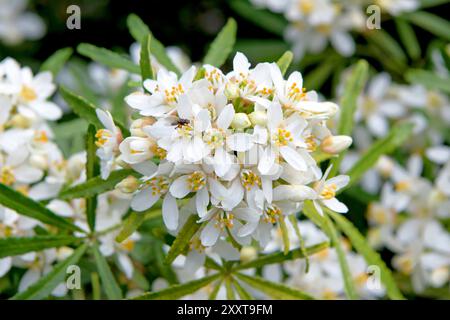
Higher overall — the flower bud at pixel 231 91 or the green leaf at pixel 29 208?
the flower bud at pixel 231 91

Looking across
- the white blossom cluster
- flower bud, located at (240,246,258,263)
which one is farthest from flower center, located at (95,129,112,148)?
the white blossom cluster

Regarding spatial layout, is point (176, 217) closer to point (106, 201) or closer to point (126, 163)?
point (126, 163)

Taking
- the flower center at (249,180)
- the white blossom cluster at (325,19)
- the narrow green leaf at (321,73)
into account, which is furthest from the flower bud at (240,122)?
the narrow green leaf at (321,73)

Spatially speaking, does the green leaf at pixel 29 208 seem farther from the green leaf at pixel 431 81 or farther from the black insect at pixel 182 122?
the green leaf at pixel 431 81

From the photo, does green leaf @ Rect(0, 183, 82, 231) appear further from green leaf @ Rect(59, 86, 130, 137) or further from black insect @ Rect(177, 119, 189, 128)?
black insect @ Rect(177, 119, 189, 128)

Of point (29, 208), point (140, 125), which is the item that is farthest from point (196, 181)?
point (29, 208)
